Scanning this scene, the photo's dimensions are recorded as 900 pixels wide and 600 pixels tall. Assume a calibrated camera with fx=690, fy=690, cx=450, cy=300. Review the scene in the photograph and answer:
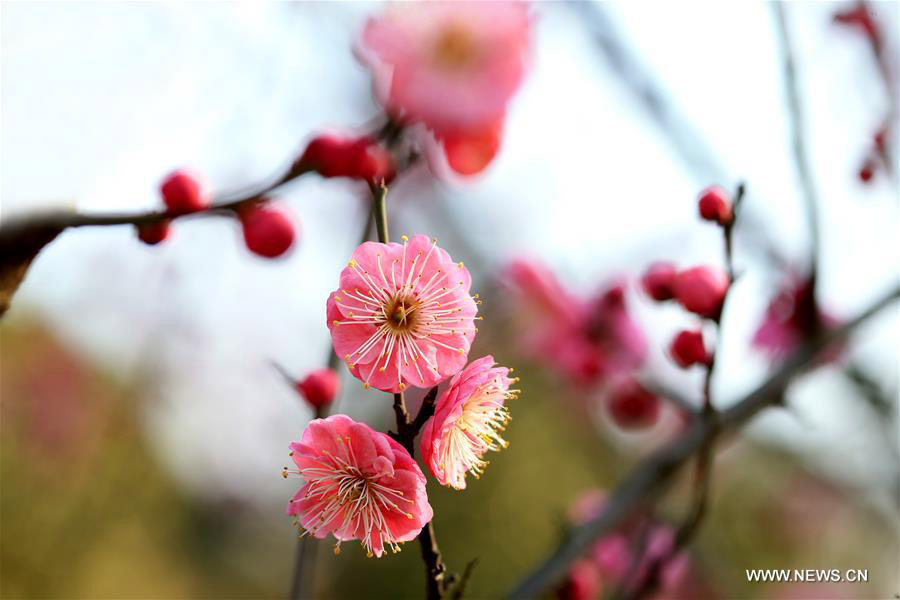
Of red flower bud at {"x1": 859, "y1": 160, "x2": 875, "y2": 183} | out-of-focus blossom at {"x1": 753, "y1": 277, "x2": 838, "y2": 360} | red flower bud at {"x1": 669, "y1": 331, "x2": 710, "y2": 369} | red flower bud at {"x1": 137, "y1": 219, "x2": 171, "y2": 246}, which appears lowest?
out-of-focus blossom at {"x1": 753, "y1": 277, "x2": 838, "y2": 360}

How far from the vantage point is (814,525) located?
137 inches

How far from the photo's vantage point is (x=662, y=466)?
3.47ft

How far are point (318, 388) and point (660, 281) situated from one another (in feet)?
1.64

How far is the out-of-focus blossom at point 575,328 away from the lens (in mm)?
1552

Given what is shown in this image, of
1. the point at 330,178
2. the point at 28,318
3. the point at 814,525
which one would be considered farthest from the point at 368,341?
the point at 28,318

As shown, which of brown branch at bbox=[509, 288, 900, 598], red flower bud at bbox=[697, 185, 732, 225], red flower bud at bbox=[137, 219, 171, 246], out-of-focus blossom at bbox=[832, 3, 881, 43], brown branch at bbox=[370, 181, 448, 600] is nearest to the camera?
brown branch at bbox=[370, 181, 448, 600]

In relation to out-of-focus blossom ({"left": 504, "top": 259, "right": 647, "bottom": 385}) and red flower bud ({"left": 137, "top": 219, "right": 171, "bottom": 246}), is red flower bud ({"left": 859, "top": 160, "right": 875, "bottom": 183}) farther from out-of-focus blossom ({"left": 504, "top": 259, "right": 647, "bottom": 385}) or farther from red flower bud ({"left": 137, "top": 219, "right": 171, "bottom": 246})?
red flower bud ({"left": 137, "top": 219, "right": 171, "bottom": 246})

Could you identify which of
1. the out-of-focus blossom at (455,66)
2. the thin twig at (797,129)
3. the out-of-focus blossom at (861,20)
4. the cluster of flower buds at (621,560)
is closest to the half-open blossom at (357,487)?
the out-of-focus blossom at (455,66)

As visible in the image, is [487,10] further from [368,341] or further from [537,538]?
[537,538]

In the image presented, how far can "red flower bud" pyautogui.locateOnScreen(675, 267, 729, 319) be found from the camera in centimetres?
82

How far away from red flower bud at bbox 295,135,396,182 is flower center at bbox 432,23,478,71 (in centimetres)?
27

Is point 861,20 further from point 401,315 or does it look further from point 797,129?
point 401,315

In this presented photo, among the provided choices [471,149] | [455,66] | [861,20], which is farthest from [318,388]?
[861,20]

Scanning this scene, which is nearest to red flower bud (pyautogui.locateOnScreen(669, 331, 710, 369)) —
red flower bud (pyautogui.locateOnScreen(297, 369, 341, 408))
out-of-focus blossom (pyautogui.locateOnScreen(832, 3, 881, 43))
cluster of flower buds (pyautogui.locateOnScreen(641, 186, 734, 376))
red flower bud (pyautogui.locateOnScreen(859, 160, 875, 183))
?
cluster of flower buds (pyautogui.locateOnScreen(641, 186, 734, 376))
